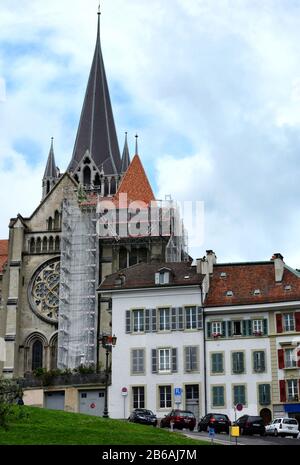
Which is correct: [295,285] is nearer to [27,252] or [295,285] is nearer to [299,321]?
[299,321]

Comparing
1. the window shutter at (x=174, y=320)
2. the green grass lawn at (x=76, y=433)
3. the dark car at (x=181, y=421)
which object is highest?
the window shutter at (x=174, y=320)

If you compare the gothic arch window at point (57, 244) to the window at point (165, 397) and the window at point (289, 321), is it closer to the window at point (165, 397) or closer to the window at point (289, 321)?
the window at point (165, 397)

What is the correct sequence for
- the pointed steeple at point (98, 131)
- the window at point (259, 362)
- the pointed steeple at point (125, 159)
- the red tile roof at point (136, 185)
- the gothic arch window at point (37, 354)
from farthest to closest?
→ the pointed steeple at point (125, 159), the pointed steeple at point (98, 131), the red tile roof at point (136, 185), the gothic arch window at point (37, 354), the window at point (259, 362)

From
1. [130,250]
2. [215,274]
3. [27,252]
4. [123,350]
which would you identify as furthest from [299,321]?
[27,252]

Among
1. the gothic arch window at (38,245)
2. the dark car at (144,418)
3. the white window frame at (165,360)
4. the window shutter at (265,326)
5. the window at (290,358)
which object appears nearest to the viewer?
the dark car at (144,418)

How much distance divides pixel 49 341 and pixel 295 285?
29.9 metres

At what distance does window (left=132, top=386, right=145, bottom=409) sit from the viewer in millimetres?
58781

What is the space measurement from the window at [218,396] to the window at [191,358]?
199 cm

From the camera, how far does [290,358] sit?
5716 centimetres

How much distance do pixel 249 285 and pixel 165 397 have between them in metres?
9.97

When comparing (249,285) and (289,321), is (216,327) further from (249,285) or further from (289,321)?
(289,321)

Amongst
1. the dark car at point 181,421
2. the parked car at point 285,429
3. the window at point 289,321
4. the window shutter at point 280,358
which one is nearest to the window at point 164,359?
the window shutter at point 280,358

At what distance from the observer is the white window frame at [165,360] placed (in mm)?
59375

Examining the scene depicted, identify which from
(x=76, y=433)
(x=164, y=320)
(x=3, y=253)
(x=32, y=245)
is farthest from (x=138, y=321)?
(x=3, y=253)
